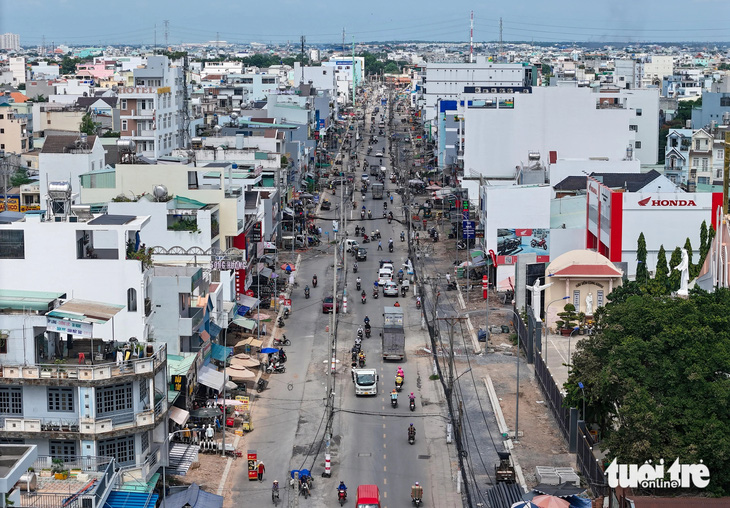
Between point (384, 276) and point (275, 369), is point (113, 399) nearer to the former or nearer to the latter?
point (275, 369)

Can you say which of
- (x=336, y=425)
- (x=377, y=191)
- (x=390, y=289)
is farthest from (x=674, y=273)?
(x=377, y=191)

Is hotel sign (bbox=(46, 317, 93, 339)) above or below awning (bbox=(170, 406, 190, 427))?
above

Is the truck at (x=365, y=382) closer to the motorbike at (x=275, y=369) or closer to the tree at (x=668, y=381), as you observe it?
the motorbike at (x=275, y=369)

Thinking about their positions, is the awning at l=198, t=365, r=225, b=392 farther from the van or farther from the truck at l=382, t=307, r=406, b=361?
the van

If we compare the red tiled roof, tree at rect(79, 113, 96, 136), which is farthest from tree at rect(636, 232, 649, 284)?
tree at rect(79, 113, 96, 136)

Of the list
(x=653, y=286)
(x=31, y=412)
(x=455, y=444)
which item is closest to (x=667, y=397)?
(x=455, y=444)


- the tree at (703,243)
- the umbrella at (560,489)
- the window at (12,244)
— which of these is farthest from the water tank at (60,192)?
the tree at (703,243)
